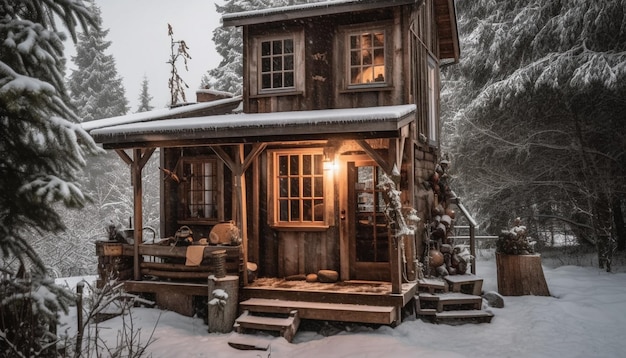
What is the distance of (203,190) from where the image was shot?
10992 mm

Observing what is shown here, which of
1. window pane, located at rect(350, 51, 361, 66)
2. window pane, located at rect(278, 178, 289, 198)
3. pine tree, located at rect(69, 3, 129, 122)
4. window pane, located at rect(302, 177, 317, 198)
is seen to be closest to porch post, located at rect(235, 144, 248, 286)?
window pane, located at rect(278, 178, 289, 198)

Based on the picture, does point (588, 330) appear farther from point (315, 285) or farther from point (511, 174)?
point (511, 174)

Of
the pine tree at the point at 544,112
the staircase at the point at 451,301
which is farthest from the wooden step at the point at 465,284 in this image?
the pine tree at the point at 544,112

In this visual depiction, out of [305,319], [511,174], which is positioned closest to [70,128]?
[305,319]

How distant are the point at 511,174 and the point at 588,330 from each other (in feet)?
25.1

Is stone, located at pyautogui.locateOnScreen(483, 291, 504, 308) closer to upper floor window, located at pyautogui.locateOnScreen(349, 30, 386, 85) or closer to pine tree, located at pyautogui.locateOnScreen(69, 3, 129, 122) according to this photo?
upper floor window, located at pyautogui.locateOnScreen(349, 30, 386, 85)

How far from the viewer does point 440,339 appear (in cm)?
775

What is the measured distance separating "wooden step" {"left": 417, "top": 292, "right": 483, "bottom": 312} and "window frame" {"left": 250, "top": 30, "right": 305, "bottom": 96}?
4.76 m

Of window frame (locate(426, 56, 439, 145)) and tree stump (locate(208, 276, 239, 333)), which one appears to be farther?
window frame (locate(426, 56, 439, 145))

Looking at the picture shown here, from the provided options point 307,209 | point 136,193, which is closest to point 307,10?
point 307,209

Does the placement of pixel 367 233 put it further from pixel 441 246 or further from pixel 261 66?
pixel 261 66

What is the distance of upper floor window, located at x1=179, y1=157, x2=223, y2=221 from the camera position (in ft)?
35.9

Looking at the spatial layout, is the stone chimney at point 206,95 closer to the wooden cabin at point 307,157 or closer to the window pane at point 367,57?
the wooden cabin at point 307,157

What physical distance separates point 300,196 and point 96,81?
23479 mm
